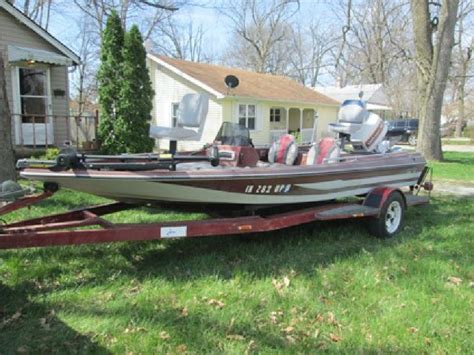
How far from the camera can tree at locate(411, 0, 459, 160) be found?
1335cm

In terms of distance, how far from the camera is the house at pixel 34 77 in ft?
35.8

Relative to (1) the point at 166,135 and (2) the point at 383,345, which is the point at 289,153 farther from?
(2) the point at 383,345

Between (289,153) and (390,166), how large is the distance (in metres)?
1.36

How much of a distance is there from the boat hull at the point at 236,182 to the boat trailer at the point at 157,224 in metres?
0.20

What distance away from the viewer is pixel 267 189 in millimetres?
4363

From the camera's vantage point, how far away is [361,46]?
3906cm

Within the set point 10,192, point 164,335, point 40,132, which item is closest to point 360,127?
point 164,335

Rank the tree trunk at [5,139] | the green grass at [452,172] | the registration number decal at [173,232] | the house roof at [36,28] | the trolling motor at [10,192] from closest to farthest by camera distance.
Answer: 1. the trolling motor at [10,192]
2. the registration number decal at [173,232]
3. the tree trunk at [5,139]
4. the green grass at [452,172]
5. the house roof at [36,28]

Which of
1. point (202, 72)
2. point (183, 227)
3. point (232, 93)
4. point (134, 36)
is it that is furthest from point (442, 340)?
point (202, 72)

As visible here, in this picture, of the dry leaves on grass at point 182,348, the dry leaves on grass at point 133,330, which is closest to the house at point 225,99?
the dry leaves on grass at point 133,330

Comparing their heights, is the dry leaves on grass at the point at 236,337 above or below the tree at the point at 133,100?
below

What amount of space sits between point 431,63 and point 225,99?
25.6 feet

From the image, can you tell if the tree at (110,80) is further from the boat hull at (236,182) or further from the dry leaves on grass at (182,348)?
the dry leaves on grass at (182,348)

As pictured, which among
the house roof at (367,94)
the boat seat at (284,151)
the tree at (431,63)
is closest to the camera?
the boat seat at (284,151)
